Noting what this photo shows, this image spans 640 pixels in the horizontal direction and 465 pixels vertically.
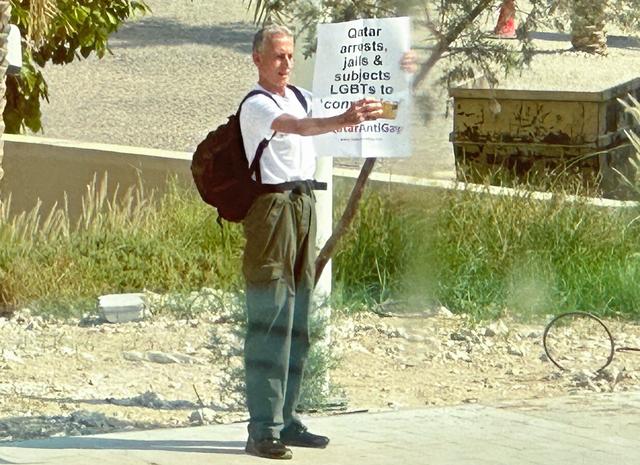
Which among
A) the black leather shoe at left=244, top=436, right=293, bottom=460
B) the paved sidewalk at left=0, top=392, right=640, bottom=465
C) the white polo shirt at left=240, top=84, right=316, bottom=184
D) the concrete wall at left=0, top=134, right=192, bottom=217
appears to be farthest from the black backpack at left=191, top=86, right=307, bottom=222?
the concrete wall at left=0, top=134, right=192, bottom=217

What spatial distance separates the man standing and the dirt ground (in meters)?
1.01

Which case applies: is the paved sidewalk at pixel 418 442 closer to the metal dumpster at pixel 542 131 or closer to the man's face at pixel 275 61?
the man's face at pixel 275 61

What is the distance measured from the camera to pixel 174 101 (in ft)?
95.2

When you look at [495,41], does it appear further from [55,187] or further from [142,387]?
[55,187]

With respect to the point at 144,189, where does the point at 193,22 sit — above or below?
Answer: above

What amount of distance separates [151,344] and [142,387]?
1160 millimetres

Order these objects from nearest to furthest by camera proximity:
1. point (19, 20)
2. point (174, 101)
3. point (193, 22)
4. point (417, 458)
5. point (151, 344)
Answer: point (417, 458) < point (151, 344) < point (19, 20) < point (174, 101) < point (193, 22)

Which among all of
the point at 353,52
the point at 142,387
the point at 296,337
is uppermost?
the point at 353,52

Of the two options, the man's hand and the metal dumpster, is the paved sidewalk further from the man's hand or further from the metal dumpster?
the metal dumpster

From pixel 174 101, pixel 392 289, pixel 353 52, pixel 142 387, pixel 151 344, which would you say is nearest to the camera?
pixel 353 52

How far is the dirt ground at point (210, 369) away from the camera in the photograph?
782 cm

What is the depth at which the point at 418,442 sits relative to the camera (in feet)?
23.0

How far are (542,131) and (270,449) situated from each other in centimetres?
935

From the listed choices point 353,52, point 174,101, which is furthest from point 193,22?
point 353,52
